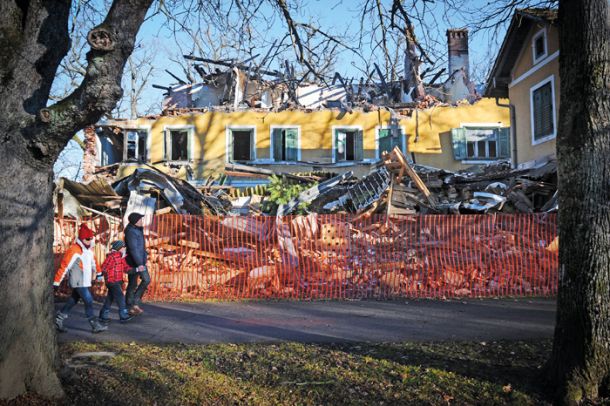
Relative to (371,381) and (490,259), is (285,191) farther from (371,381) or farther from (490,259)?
(371,381)

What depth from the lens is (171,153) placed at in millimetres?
22891

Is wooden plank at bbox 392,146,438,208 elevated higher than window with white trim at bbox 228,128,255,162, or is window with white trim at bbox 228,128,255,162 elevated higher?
window with white trim at bbox 228,128,255,162

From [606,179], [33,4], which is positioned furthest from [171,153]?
[606,179]

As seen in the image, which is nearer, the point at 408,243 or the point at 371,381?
the point at 371,381

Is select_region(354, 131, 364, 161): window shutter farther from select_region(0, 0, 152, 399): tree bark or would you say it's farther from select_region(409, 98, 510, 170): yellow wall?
select_region(0, 0, 152, 399): tree bark

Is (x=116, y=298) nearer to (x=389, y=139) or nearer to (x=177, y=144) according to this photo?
(x=177, y=144)

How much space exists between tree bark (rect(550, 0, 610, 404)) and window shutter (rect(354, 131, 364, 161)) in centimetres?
1788

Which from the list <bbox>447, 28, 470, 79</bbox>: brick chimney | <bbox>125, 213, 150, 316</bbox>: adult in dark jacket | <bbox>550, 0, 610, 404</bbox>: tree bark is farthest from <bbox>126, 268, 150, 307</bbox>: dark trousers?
<bbox>447, 28, 470, 79</bbox>: brick chimney

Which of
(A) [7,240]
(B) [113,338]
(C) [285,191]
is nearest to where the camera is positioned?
(A) [7,240]

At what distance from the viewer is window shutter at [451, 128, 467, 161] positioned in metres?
21.8

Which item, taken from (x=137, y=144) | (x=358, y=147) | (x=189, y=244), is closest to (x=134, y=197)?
(x=189, y=244)

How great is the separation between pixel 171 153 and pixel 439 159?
12.7m

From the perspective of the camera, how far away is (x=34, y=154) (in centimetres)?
405

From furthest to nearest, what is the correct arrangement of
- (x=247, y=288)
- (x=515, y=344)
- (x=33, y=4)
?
(x=247, y=288)
(x=515, y=344)
(x=33, y=4)
